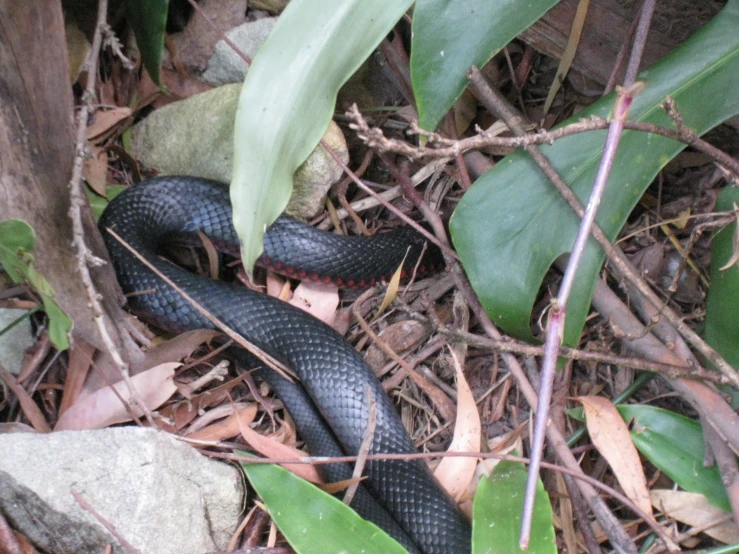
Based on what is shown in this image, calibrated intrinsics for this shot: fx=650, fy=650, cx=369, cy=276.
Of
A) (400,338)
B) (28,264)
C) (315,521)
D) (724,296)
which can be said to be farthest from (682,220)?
(28,264)

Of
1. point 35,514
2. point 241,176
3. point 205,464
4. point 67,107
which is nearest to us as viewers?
point 241,176

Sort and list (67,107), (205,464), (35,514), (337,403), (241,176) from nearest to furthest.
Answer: (241,176) → (35,514) → (67,107) → (205,464) → (337,403)

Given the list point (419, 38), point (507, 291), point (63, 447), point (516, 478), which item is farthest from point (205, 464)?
point (419, 38)

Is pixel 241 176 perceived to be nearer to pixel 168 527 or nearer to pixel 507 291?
pixel 507 291

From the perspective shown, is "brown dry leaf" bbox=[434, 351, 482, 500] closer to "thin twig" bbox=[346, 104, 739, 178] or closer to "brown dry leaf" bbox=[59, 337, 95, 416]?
"thin twig" bbox=[346, 104, 739, 178]

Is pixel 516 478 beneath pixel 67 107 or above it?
beneath

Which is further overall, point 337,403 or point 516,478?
point 337,403
